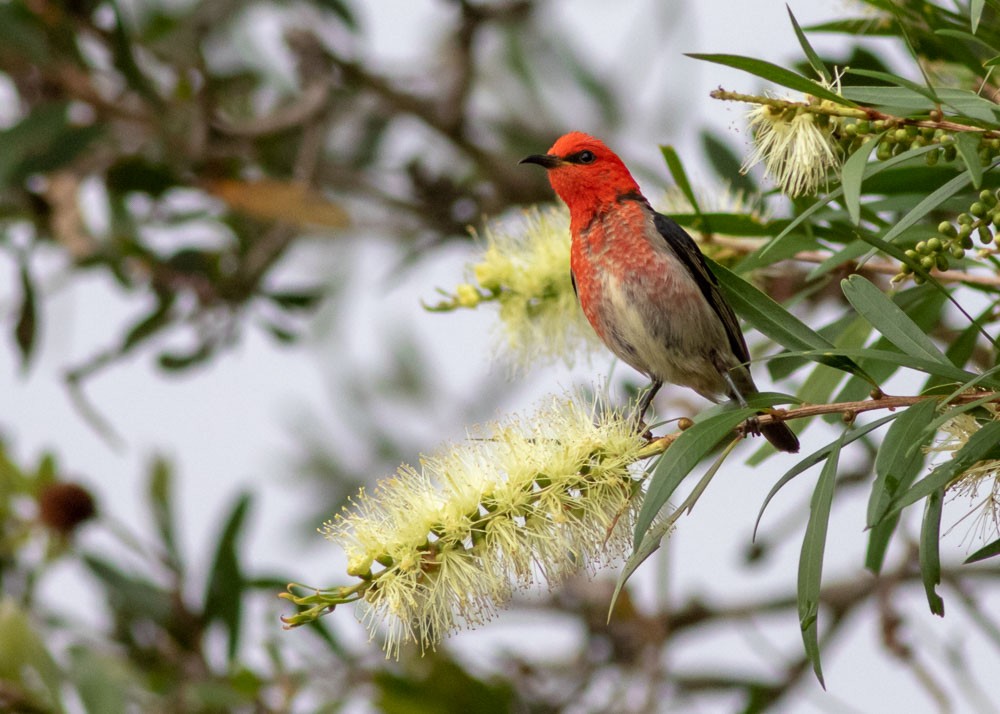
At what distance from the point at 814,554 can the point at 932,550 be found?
16cm

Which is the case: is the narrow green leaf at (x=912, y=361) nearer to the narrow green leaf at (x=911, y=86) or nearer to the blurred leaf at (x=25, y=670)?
the narrow green leaf at (x=911, y=86)

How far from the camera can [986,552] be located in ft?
5.16

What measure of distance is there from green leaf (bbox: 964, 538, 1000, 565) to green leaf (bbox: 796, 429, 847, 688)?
0.65ft

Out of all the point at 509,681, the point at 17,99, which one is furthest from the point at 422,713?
the point at 17,99

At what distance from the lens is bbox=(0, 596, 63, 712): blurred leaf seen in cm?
291

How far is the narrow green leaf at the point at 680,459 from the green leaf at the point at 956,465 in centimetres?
24

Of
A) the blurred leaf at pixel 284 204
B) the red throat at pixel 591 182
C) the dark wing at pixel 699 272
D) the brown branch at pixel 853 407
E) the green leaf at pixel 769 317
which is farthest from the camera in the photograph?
the blurred leaf at pixel 284 204

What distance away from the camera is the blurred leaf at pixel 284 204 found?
352 cm

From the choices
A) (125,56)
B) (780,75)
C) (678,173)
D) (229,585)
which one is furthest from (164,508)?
(780,75)

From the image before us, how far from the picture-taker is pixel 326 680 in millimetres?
3488

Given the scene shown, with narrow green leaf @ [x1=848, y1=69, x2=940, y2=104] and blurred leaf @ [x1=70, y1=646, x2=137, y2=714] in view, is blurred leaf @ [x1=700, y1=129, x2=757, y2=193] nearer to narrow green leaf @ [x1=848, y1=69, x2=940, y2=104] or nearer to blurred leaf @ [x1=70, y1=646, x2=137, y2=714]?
narrow green leaf @ [x1=848, y1=69, x2=940, y2=104]

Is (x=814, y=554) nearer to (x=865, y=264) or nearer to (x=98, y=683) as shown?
(x=865, y=264)

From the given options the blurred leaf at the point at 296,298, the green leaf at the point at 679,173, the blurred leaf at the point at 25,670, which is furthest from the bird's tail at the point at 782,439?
the blurred leaf at the point at 296,298

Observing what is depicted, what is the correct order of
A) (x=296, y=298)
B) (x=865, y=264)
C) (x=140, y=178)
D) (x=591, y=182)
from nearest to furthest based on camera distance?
(x=865, y=264), (x=591, y=182), (x=140, y=178), (x=296, y=298)
